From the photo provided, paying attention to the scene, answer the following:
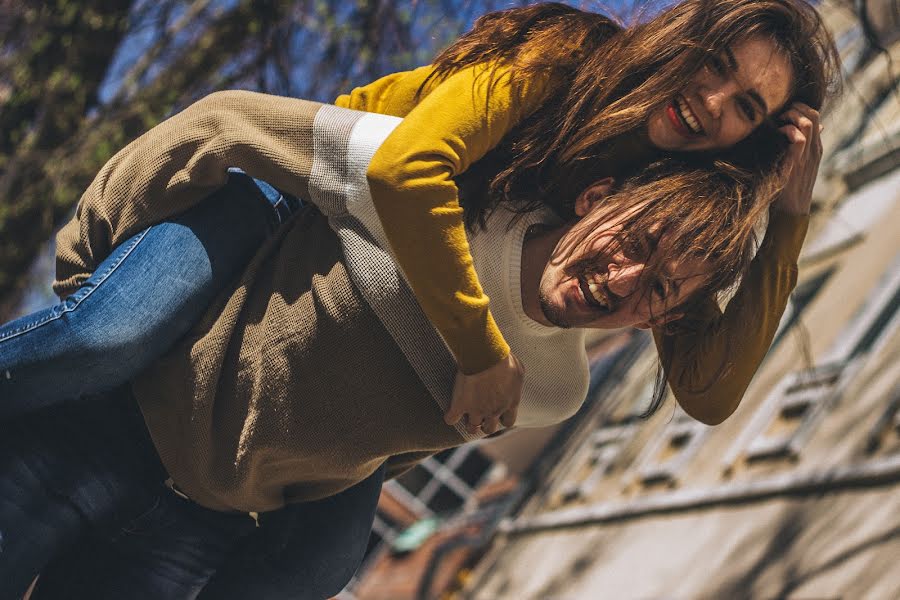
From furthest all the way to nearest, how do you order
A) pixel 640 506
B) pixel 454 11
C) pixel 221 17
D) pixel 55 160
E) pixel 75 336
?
pixel 640 506, pixel 221 17, pixel 55 160, pixel 454 11, pixel 75 336

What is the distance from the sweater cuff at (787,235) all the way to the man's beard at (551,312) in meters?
0.43

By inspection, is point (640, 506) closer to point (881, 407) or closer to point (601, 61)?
point (881, 407)

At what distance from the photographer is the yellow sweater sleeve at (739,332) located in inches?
59.9

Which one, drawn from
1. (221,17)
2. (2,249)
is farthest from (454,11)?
(2,249)

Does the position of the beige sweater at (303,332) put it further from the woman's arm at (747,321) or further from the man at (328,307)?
the woman's arm at (747,321)

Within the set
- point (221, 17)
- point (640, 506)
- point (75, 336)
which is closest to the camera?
point (75, 336)

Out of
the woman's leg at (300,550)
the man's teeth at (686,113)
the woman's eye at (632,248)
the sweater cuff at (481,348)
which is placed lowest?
the woman's leg at (300,550)

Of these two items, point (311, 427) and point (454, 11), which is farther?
point (454, 11)

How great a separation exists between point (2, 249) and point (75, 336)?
440 cm

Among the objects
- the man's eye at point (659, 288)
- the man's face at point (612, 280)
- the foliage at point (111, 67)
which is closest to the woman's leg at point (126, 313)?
the man's face at point (612, 280)

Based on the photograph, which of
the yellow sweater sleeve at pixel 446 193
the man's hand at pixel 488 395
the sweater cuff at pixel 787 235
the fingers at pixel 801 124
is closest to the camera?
the yellow sweater sleeve at pixel 446 193

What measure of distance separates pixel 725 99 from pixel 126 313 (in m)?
0.95

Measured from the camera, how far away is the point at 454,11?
11.7ft

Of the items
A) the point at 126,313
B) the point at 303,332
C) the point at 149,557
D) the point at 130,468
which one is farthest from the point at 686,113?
the point at 149,557
